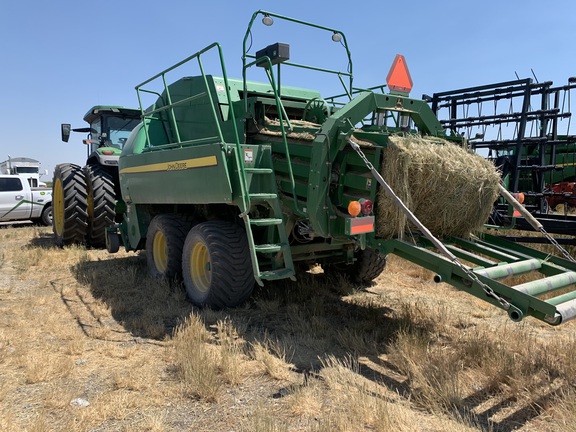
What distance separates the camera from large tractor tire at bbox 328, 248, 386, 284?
19.4 ft

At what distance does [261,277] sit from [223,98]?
7.70 ft

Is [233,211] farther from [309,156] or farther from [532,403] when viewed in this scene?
[532,403]

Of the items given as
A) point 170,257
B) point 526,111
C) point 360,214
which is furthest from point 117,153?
point 526,111

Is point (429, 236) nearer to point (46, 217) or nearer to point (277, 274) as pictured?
point (277, 274)

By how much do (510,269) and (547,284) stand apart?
288mm

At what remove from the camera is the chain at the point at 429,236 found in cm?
321

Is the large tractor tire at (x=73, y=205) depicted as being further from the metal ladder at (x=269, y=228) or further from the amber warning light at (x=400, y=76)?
the amber warning light at (x=400, y=76)

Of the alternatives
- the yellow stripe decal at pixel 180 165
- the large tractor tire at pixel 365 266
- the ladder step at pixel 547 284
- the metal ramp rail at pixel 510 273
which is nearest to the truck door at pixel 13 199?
the yellow stripe decal at pixel 180 165

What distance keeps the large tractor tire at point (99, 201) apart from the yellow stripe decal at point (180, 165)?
2267 millimetres

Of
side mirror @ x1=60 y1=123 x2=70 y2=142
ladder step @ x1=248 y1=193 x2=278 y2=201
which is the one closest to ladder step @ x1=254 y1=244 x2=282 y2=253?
ladder step @ x1=248 y1=193 x2=278 y2=201

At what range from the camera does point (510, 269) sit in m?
3.59

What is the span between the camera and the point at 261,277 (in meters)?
4.17

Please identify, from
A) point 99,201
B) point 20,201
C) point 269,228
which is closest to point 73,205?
point 99,201

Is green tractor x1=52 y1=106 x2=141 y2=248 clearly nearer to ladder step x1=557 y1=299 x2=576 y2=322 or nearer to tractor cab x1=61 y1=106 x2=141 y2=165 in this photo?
tractor cab x1=61 y1=106 x2=141 y2=165
